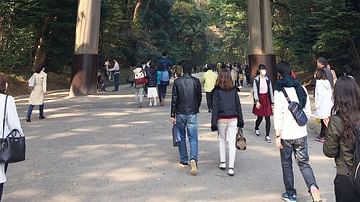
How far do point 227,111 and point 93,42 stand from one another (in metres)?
13.7

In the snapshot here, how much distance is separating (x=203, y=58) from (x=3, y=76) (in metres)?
73.0

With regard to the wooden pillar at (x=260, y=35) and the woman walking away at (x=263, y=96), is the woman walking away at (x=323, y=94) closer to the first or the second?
the woman walking away at (x=263, y=96)

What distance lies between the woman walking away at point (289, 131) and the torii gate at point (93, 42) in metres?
14.6

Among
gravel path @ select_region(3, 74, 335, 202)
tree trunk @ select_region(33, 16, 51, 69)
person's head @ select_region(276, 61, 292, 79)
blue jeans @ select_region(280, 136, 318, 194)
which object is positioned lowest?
gravel path @ select_region(3, 74, 335, 202)

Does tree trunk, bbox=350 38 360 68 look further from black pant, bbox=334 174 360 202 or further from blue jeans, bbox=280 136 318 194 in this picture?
black pant, bbox=334 174 360 202

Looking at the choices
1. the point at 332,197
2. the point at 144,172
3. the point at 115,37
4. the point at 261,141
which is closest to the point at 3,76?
the point at 144,172

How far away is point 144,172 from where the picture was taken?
7145 millimetres

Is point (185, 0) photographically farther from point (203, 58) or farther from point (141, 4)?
point (203, 58)

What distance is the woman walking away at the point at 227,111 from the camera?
6.92m

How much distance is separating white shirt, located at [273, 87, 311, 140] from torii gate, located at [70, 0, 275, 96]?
1469 centimetres

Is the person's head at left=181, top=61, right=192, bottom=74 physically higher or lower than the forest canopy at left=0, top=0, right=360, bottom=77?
lower

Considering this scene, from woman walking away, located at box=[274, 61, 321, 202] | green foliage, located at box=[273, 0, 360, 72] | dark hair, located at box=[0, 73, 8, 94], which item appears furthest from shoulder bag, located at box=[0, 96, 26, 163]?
green foliage, located at box=[273, 0, 360, 72]

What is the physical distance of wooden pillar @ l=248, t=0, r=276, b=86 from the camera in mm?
19938

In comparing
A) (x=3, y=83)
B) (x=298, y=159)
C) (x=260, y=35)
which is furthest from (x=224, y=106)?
(x=260, y=35)
